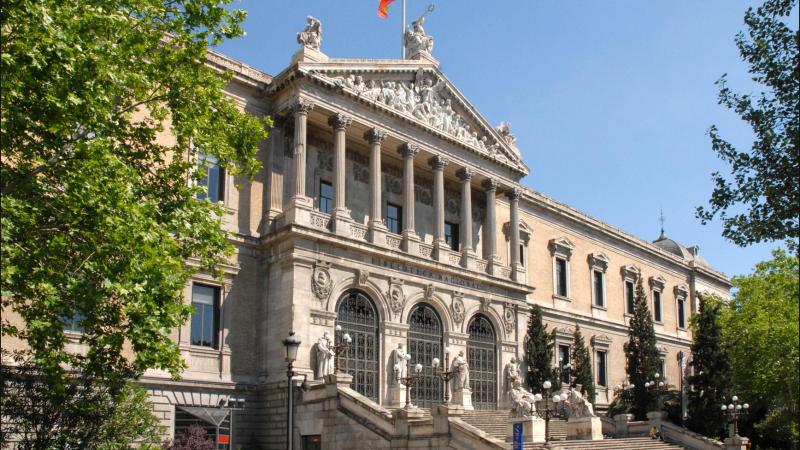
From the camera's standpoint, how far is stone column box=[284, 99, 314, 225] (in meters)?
28.9

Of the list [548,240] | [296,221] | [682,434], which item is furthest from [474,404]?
[548,240]

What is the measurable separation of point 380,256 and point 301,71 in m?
7.24

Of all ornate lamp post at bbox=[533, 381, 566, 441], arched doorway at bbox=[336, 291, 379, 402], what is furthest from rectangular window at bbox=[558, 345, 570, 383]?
arched doorway at bbox=[336, 291, 379, 402]

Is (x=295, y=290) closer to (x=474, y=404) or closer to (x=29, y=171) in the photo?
(x=474, y=404)

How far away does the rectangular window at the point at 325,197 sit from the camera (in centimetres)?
3208

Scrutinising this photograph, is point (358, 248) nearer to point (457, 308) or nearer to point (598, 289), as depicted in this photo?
point (457, 308)

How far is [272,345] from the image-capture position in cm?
2842

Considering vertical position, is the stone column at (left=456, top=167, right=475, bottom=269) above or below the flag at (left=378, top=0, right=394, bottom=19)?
below

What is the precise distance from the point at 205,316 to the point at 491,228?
14.1m

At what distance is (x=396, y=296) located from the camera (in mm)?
31266

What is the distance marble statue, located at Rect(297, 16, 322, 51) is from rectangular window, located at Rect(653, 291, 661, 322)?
32631 mm

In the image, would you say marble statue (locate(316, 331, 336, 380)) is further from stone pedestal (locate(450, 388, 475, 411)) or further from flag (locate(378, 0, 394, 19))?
flag (locate(378, 0, 394, 19))

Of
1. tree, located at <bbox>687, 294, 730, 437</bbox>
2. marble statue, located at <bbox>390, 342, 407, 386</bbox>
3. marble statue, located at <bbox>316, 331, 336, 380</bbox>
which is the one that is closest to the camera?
marble statue, located at <bbox>316, 331, 336, 380</bbox>

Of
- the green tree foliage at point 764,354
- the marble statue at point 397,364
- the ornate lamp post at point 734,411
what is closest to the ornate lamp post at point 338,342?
the marble statue at point 397,364
